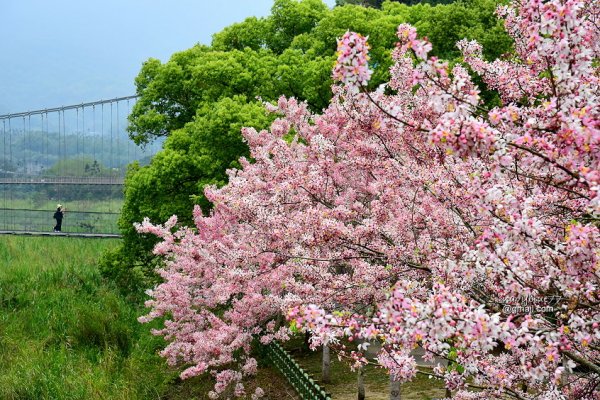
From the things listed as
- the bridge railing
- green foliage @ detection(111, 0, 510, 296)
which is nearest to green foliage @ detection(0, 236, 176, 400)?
green foliage @ detection(111, 0, 510, 296)

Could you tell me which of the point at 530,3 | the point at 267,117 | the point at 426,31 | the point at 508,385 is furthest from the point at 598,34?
the point at 426,31

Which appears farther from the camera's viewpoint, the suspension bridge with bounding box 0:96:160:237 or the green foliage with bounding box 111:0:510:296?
the suspension bridge with bounding box 0:96:160:237

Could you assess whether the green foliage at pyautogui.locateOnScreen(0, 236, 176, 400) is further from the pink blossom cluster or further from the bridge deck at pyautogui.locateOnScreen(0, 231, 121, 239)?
the pink blossom cluster

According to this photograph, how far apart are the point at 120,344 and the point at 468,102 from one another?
1163 cm

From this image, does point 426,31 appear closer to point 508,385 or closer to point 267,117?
point 267,117

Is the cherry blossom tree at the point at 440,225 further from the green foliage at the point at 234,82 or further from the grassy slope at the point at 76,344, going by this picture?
the green foliage at the point at 234,82

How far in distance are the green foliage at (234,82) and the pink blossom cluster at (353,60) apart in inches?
426

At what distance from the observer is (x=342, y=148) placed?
851 cm

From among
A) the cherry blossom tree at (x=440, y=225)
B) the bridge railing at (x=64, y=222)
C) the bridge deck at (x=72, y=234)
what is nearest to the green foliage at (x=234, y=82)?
the cherry blossom tree at (x=440, y=225)

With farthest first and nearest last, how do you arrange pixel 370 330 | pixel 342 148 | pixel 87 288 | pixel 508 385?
pixel 87 288, pixel 342 148, pixel 508 385, pixel 370 330

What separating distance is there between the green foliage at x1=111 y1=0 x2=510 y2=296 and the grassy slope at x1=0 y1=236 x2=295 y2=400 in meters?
1.45

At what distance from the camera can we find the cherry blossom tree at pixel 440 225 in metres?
3.12

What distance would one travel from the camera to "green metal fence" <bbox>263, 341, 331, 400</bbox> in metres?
8.68

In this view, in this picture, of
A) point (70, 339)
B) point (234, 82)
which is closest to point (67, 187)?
point (234, 82)
